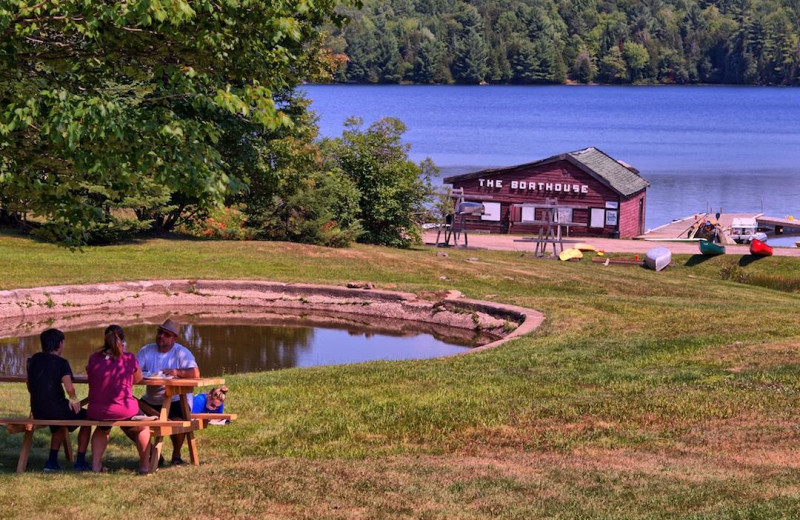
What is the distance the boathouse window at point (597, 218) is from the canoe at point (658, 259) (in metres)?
14.9

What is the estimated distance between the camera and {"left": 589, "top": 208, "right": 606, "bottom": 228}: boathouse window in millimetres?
58375

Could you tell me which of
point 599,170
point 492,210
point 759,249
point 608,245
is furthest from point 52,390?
point 492,210

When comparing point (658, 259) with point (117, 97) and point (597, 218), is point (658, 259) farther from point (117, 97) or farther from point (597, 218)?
point (117, 97)

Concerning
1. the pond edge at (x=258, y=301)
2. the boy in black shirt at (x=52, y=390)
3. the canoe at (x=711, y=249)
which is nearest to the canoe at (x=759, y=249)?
the canoe at (x=711, y=249)

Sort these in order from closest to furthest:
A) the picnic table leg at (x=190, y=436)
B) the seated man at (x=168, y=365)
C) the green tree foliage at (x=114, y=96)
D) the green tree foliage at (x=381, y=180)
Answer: the green tree foliage at (x=114, y=96)
the picnic table leg at (x=190, y=436)
the seated man at (x=168, y=365)
the green tree foliage at (x=381, y=180)

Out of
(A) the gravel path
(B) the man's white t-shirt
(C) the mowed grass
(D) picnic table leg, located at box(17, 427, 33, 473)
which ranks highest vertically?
(B) the man's white t-shirt

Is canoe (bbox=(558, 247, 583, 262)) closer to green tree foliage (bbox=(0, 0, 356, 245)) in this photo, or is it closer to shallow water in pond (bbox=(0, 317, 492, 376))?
shallow water in pond (bbox=(0, 317, 492, 376))

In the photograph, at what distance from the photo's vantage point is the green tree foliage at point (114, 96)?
1038cm

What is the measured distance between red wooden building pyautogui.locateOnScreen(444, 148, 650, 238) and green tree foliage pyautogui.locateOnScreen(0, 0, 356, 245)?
1782 inches

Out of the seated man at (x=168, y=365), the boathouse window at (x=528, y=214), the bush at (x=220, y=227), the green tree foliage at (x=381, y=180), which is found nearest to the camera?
the seated man at (x=168, y=365)

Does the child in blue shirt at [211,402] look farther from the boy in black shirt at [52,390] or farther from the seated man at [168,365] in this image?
the boy in black shirt at [52,390]

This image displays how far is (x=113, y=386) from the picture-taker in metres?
11.1

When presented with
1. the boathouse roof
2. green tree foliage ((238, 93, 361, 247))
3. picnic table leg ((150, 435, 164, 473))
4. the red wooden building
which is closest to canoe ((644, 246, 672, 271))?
green tree foliage ((238, 93, 361, 247))

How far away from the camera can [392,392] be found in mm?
16688
